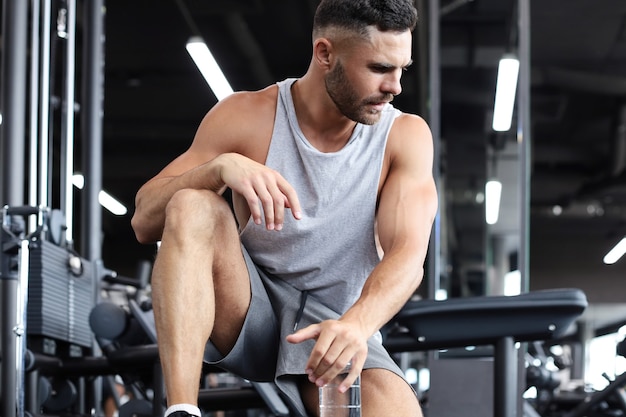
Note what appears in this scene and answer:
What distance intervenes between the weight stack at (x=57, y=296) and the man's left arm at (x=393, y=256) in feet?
5.17

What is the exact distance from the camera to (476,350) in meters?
4.45

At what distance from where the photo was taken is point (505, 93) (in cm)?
805

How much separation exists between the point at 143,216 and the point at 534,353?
3806 millimetres

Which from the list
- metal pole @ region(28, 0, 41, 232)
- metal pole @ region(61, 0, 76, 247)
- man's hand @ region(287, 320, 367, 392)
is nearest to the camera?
man's hand @ region(287, 320, 367, 392)

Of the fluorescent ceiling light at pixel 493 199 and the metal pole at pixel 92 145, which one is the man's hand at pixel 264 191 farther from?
the fluorescent ceiling light at pixel 493 199

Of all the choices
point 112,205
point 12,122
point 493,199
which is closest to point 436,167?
point 12,122

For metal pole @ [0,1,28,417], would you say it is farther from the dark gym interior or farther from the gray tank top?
the gray tank top

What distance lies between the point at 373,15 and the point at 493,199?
1009cm

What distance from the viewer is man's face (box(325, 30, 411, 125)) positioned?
1.84 m

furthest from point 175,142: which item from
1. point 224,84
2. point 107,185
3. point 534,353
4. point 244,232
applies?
point 244,232

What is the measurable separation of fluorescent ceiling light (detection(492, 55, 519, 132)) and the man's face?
18.0 feet

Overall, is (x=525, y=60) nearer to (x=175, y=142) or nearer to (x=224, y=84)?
(x=224, y=84)

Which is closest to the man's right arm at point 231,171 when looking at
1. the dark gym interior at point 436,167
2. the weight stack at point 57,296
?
the dark gym interior at point 436,167

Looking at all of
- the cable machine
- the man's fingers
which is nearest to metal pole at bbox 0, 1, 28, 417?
the cable machine
